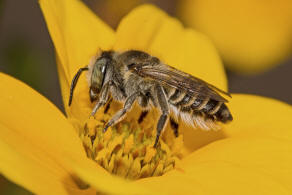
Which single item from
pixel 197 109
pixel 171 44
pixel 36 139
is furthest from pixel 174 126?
pixel 36 139

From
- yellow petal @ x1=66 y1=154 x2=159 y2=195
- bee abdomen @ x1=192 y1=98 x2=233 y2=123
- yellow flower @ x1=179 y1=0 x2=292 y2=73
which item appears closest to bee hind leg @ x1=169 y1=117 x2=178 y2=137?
bee abdomen @ x1=192 y1=98 x2=233 y2=123

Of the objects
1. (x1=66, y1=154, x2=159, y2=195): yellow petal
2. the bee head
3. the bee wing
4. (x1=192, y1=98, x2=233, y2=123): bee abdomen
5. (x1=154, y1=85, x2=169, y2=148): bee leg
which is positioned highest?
(x1=66, y1=154, x2=159, y2=195): yellow petal

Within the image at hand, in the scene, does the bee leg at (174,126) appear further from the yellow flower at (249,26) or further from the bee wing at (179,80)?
the yellow flower at (249,26)

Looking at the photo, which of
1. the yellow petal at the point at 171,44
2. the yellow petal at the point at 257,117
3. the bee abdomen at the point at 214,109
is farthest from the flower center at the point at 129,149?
the yellow petal at the point at 171,44

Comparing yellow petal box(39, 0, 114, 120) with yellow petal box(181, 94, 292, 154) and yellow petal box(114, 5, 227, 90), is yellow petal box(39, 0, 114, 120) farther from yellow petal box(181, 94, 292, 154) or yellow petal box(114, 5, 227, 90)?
yellow petal box(181, 94, 292, 154)

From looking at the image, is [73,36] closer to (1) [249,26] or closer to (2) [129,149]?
(2) [129,149]

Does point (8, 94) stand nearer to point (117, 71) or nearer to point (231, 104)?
point (117, 71)
